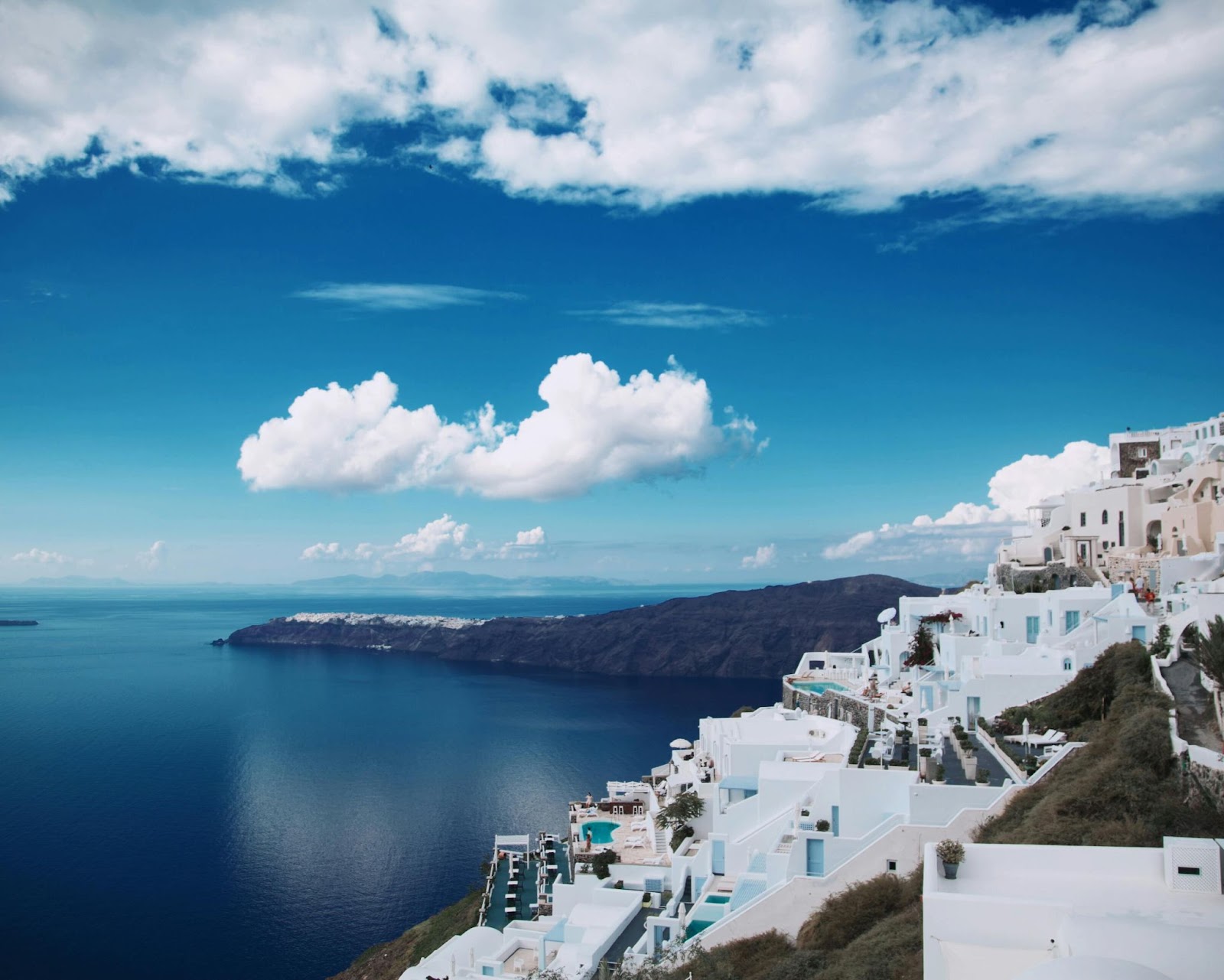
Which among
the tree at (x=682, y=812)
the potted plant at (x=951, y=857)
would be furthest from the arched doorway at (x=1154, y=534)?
the potted plant at (x=951, y=857)

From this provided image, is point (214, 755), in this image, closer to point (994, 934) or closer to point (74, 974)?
point (74, 974)

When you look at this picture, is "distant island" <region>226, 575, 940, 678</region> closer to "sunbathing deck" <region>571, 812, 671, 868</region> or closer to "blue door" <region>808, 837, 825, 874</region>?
"sunbathing deck" <region>571, 812, 671, 868</region>

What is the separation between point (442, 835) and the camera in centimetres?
3275

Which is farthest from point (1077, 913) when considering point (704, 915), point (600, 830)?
point (600, 830)

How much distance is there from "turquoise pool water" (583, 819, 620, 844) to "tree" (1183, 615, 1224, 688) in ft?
49.0

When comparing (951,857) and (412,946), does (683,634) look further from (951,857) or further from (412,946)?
(951,857)

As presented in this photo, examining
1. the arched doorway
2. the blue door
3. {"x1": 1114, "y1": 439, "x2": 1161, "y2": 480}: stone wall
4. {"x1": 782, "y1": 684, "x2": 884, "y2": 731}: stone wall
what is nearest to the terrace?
{"x1": 782, "y1": 684, "x2": 884, "y2": 731}: stone wall

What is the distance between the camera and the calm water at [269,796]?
25.0 metres

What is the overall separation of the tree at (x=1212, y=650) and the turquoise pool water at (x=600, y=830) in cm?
1492

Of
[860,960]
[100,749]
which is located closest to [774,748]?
[860,960]

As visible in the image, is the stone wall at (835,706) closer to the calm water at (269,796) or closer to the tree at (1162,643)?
the tree at (1162,643)

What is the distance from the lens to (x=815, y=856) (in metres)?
13.8

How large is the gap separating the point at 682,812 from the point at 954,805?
8470 mm

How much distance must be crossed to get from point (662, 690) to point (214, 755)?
36.4 metres
